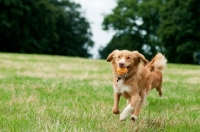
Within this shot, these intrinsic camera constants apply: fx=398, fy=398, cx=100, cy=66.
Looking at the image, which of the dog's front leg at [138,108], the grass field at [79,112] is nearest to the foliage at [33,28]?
the grass field at [79,112]

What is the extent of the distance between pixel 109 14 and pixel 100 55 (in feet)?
120

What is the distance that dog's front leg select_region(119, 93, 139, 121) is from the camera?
17.1 feet

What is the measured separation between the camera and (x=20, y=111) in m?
5.49

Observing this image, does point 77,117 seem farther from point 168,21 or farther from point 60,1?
point 60,1

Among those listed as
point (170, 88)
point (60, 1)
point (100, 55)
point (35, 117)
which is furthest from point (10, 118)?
point (100, 55)

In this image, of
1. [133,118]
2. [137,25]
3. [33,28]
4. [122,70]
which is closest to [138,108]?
[133,118]

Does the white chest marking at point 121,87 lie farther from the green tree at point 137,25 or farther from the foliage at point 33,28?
the green tree at point 137,25

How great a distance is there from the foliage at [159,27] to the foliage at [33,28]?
809 cm

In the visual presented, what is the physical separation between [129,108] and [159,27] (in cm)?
4618

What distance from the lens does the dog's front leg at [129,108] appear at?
17.1 ft

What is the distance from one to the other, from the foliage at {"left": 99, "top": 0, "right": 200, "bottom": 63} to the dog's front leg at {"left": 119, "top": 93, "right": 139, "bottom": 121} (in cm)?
3842

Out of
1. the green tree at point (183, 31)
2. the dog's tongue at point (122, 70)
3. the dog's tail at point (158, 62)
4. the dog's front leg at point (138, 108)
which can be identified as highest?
the green tree at point (183, 31)

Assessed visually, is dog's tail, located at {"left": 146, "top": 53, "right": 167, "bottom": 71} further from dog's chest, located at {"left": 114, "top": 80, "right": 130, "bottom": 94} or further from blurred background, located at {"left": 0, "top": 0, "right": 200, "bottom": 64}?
blurred background, located at {"left": 0, "top": 0, "right": 200, "bottom": 64}

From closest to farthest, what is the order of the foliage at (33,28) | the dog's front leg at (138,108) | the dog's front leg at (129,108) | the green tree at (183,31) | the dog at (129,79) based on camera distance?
1. the dog's front leg at (129,108)
2. the dog at (129,79)
3. the dog's front leg at (138,108)
4. the green tree at (183,31)
5. the foliage at (33,28)
